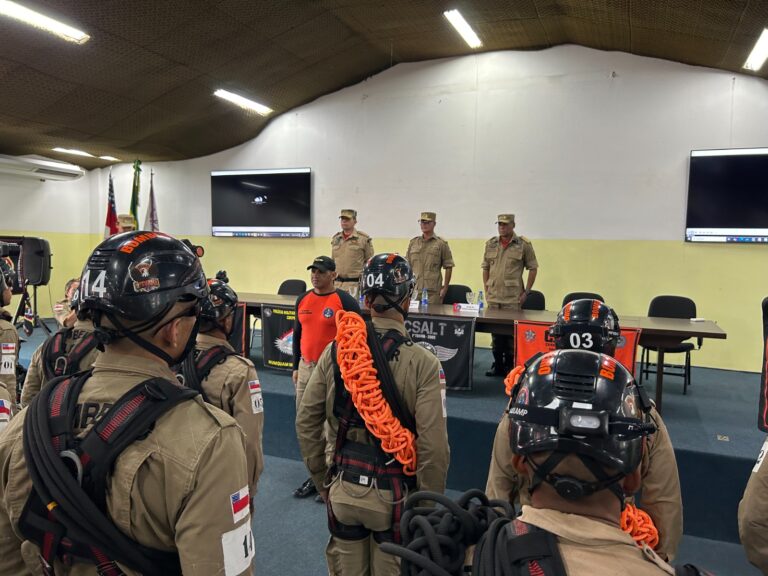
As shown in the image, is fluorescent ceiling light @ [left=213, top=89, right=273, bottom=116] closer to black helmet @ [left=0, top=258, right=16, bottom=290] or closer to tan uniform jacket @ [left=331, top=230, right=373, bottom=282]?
tan uniform jacket @ [left=331, top=230, right=373, bottom=282]

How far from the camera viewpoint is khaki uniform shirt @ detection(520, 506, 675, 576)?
72 centimetres

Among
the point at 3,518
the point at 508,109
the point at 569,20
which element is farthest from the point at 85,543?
the point at 508,109

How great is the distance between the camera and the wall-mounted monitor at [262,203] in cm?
803

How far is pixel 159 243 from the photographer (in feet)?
3.53

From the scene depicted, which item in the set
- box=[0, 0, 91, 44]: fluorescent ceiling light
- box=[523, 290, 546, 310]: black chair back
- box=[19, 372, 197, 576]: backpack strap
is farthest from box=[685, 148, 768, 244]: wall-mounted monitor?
box=[0, 0, 91, 44]: fluorescent ceiling light

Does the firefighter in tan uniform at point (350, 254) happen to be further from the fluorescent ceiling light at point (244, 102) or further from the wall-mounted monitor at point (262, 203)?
the fluorescent ceiling light at point (244, 102)

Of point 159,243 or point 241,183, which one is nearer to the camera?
point 159,243

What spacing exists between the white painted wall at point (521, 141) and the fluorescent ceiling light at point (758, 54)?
37cm

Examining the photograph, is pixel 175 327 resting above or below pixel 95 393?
above

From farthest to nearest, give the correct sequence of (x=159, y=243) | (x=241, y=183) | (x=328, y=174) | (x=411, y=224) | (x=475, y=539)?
(x=241, y=183) < (x=328, y=174) < (x=411, y=224) < (x=159, y=243) < (x=475, y=539)

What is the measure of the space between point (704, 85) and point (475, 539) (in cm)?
675

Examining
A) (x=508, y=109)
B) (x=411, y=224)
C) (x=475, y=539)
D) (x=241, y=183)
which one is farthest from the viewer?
(x=241, y=183)

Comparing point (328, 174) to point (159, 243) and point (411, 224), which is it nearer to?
point (411, 224)

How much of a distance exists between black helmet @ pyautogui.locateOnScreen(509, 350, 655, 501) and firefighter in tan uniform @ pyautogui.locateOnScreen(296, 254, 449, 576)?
39.1 inches
